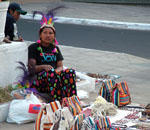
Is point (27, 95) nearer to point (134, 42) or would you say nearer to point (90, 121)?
point (90, 121)

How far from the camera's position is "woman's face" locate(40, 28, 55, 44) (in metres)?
6.68

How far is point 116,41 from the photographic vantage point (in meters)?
14.6

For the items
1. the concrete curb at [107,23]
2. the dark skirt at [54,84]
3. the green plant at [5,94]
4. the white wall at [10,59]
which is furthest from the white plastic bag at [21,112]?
the concrete curb at [107,23]

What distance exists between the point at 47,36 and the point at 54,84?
78 cm

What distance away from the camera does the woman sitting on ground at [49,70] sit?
6245 mm

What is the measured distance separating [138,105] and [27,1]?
21.6m

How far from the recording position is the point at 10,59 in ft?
21.4

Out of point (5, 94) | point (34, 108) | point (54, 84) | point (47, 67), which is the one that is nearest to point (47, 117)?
point (34, 108)

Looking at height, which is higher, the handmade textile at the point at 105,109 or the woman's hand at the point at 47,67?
the woman's hand at the point at 47,67

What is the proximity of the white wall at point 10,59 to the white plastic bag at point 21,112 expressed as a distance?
0.62 metres

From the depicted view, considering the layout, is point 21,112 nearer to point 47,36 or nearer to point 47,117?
point 47,117

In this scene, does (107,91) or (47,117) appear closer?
(47,117)

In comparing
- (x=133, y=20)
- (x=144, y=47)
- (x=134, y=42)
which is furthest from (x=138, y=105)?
(x=133, y=20)

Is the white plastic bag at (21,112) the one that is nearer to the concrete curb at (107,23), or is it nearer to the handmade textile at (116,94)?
the handmade textile at (116,94)
